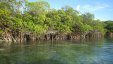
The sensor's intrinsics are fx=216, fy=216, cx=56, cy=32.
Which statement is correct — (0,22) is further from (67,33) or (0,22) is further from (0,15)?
(67,33)

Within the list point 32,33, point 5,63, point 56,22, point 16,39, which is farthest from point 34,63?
point 56,22

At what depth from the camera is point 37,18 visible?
190 ft

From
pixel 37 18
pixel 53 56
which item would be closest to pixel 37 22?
pixel 37 18

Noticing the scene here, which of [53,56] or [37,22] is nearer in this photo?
[53,56]

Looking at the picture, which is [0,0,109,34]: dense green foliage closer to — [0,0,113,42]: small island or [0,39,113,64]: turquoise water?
[0,0,113,42]: small island

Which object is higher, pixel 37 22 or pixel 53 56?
pixel 37 22

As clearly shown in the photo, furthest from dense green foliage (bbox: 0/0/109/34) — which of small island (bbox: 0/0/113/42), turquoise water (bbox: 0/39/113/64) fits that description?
turquoise water (bbox: 0/39/113/64)

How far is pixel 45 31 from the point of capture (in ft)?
201

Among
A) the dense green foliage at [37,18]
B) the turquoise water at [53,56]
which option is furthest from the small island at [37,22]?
the turquoise water at [53,56]

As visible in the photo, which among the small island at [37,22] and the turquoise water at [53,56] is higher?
the small island at [37,22]

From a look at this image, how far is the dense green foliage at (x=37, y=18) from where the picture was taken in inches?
1885

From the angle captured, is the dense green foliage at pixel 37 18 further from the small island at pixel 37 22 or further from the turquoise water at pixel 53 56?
the turquoise water at pixel 53 56

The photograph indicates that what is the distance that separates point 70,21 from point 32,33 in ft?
59.6

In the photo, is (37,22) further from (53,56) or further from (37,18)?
(53,56)
